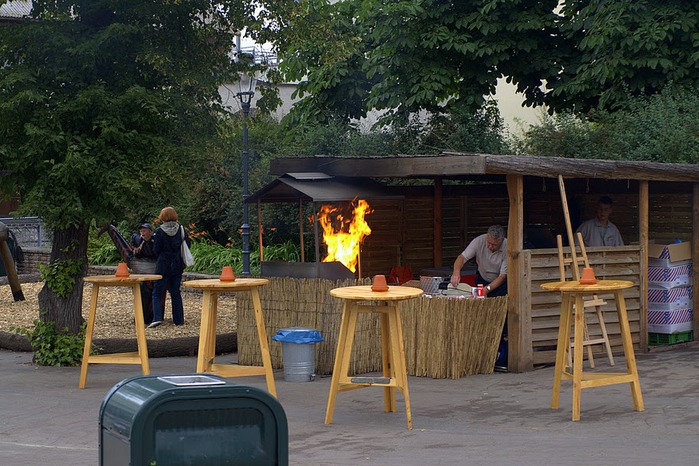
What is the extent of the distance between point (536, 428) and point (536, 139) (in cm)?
1214

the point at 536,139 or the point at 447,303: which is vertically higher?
the point at 536,139

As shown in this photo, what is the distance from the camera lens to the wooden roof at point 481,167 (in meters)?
11.3

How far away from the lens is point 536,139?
67.2ft

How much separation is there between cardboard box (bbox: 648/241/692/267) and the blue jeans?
649cm


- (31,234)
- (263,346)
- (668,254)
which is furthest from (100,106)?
(31,234)

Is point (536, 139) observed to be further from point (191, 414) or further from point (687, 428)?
point (191, 414)

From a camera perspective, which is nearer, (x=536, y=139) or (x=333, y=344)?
(x=333, y=344)

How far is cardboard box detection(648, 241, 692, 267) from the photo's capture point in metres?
13.6

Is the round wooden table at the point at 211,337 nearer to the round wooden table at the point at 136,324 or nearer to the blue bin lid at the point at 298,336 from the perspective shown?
the round wooden table at the point at 136,324

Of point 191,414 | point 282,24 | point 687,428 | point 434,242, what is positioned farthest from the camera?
point 434,242

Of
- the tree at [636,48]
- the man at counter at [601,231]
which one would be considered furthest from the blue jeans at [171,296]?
the tree at [636,48]

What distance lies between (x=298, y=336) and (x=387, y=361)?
202cm

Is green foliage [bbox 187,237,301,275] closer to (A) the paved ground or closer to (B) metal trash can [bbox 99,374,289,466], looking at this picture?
(A) the paved ground

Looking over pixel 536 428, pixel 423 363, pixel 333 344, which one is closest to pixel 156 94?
pixel 333 344
